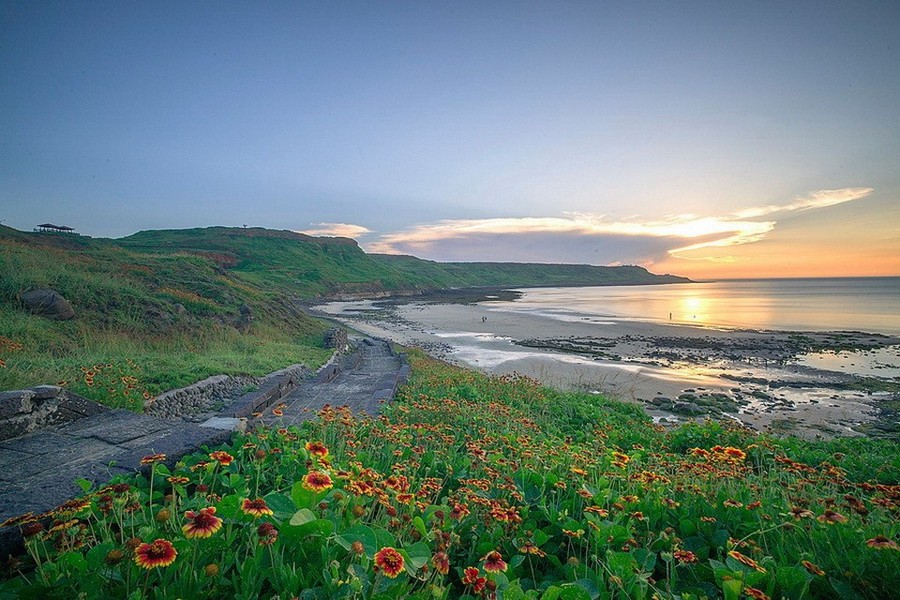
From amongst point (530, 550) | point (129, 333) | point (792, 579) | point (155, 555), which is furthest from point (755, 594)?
point (129, 333)

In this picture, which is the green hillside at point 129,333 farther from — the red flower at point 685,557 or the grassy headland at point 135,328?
the red flower at point 685,557

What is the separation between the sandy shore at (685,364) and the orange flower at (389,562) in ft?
36.7

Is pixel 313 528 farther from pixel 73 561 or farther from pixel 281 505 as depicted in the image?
pixel 73 561

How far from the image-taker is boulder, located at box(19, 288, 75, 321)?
33.7 ft

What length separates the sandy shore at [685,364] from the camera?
12.9 metres

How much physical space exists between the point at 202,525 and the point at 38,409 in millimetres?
4453

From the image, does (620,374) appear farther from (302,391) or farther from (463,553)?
(463,553)

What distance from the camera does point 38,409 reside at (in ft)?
14.9

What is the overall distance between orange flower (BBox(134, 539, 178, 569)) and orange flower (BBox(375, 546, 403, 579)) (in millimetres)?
672

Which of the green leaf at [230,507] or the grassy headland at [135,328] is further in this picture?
the grassy headland at [135,328]

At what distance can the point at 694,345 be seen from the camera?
26.7 meters

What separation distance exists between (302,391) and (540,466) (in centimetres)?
719

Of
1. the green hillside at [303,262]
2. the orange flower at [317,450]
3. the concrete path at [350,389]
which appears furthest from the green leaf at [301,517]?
the green hillside at [303,262]

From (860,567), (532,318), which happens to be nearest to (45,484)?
(860,567)
